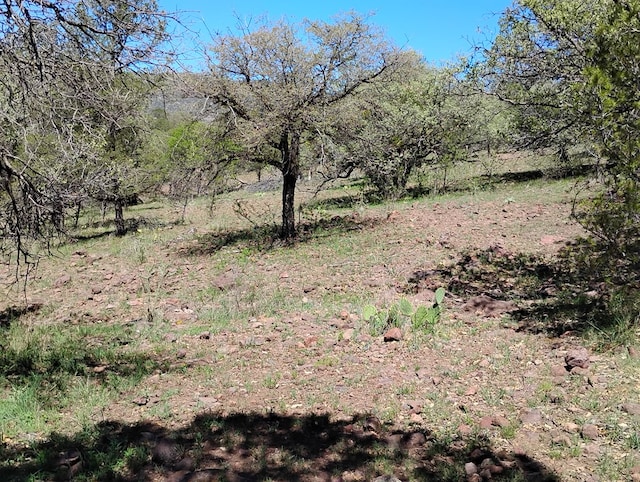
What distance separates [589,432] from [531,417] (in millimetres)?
397

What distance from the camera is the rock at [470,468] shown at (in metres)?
3.12

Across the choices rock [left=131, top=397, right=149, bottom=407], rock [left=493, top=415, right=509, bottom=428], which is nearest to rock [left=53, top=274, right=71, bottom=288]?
rock [left=131, top=397, right=149, bottom=407]

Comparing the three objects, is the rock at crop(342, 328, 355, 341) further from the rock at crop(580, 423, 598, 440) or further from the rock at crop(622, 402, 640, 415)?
the rock at crop(622, 402, 640, 415)

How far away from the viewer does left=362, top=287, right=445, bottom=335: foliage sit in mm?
5656

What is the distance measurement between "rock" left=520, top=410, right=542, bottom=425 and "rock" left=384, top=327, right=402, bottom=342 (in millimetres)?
1808

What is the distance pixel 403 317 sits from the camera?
5875mm

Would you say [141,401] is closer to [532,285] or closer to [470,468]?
[470,468]

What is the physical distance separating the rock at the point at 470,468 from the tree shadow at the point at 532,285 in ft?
8.24

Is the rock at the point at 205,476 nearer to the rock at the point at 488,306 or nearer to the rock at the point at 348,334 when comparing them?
the rock at the point at 348,334

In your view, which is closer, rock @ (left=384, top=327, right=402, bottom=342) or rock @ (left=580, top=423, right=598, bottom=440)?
rock @ (left=580, top=423, right=598, bottom=440)

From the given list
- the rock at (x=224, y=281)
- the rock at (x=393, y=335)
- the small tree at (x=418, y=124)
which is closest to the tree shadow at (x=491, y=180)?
the small tree at (x=418, y=124)

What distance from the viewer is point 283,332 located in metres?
6.10

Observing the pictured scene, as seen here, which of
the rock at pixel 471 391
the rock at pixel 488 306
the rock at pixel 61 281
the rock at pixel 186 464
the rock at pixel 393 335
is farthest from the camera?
the rock at pixel 61 281

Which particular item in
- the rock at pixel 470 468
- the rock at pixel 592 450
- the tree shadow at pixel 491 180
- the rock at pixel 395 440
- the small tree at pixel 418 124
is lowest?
the rock at pixel 395 440
